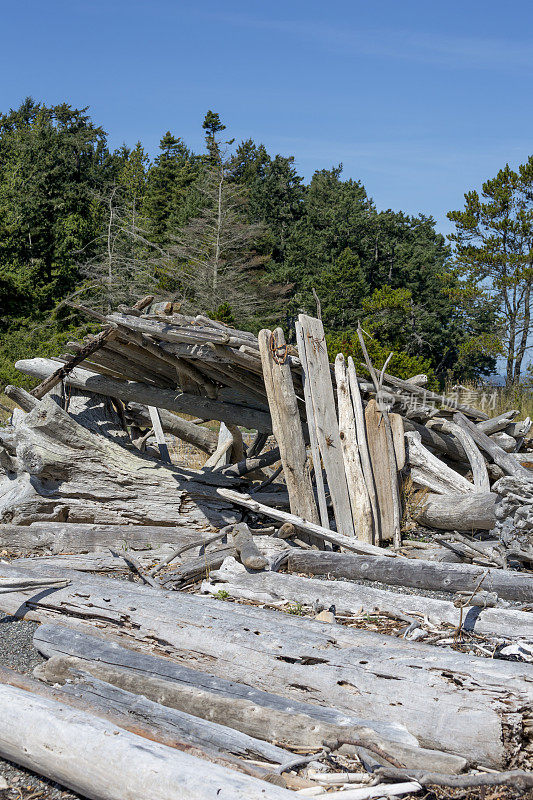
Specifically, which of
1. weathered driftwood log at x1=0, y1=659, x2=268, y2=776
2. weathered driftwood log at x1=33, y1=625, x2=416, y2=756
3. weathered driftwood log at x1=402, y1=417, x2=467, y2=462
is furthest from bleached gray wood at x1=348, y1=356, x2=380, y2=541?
weathered driftwood log at x1=0, y1=659, x2=268, y2=776

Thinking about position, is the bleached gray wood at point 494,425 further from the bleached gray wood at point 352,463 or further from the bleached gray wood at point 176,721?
the bleached gray wood at point 176,721

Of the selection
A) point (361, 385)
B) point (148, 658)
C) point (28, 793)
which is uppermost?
point (361, 385)

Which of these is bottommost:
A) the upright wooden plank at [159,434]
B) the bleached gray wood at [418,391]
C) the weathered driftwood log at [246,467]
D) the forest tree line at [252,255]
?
the weathered driftwood log at [246,467]

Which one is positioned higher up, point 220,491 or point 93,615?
point 220,491

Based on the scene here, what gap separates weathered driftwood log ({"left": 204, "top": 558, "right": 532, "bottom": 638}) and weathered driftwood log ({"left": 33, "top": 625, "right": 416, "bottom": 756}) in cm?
141

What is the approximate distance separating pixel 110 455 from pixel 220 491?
142cm

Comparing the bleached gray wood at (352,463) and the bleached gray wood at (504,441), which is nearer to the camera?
the bleached gray wood at (352,463)

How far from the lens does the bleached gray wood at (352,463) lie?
6828 mm

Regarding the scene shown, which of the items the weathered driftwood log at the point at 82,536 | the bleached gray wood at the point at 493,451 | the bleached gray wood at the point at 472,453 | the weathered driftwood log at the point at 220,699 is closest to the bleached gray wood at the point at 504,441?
the bleached gray wood at the point at 493,451

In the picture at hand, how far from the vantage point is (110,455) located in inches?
290

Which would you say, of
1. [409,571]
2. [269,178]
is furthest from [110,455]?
[269,178]

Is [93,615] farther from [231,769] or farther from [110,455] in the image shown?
[110,455]

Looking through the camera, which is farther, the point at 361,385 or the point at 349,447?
the point at 361,385

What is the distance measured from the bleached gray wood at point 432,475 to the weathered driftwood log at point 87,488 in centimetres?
216
